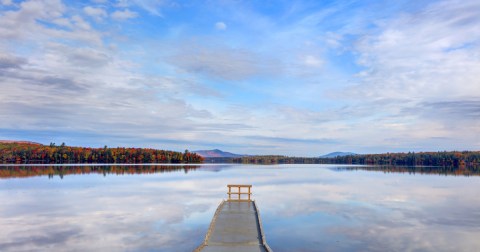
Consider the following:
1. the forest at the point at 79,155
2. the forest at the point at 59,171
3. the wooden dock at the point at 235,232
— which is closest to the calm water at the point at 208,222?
the wooden dock at the point at 235,232

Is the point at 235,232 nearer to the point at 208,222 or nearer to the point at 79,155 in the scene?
the point at 208,222

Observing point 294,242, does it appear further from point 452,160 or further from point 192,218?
point 452,160

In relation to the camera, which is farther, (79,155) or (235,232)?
(79,155)

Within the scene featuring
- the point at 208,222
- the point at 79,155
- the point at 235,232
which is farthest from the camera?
the point at 79,155

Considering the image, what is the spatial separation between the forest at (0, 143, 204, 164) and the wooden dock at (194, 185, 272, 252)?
467ft

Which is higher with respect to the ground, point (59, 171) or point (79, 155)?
point (79, 155)

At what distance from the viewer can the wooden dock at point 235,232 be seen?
42.2 feet

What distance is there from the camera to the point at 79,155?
152250 millimetres

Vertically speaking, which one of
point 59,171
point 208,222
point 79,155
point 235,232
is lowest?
point 59,171

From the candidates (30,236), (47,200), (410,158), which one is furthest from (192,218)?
(410,158)

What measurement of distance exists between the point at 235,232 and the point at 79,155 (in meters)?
154

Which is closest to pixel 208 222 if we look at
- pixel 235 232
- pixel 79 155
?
pixel 235 232

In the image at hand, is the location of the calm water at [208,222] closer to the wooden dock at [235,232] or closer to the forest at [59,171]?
the wooden dock at [235,232]

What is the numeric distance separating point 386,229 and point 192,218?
11.1 m
